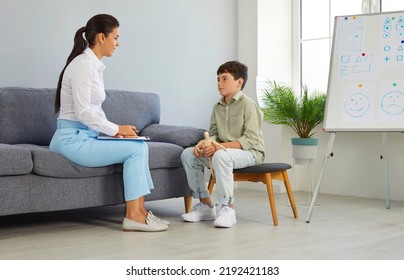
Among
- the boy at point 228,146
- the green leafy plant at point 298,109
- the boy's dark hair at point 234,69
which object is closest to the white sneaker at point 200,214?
the boy at point 228,146

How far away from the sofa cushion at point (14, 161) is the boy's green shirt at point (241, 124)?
1114 millimetres

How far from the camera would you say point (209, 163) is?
3297 millimetres

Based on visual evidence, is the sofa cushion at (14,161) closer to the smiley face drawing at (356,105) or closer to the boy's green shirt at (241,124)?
the boy's green shirt at (241,124)

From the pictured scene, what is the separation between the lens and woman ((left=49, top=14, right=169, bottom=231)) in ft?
9.72

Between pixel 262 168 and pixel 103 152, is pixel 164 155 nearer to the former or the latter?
pixel 103 152

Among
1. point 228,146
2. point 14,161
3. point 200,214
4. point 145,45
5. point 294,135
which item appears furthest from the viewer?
point 294,135

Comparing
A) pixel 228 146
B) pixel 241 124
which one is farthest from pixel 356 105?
pixel 228 146

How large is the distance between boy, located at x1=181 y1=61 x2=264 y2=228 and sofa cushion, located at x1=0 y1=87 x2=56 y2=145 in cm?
88

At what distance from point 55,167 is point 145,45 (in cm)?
179

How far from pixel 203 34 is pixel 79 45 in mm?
1951

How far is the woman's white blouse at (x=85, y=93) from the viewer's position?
2951 mm

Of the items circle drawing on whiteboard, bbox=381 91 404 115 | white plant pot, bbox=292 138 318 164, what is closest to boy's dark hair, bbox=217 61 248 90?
circle drawing on whiteboard, bbox=381 91 404 115

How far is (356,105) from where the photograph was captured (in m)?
3.61
